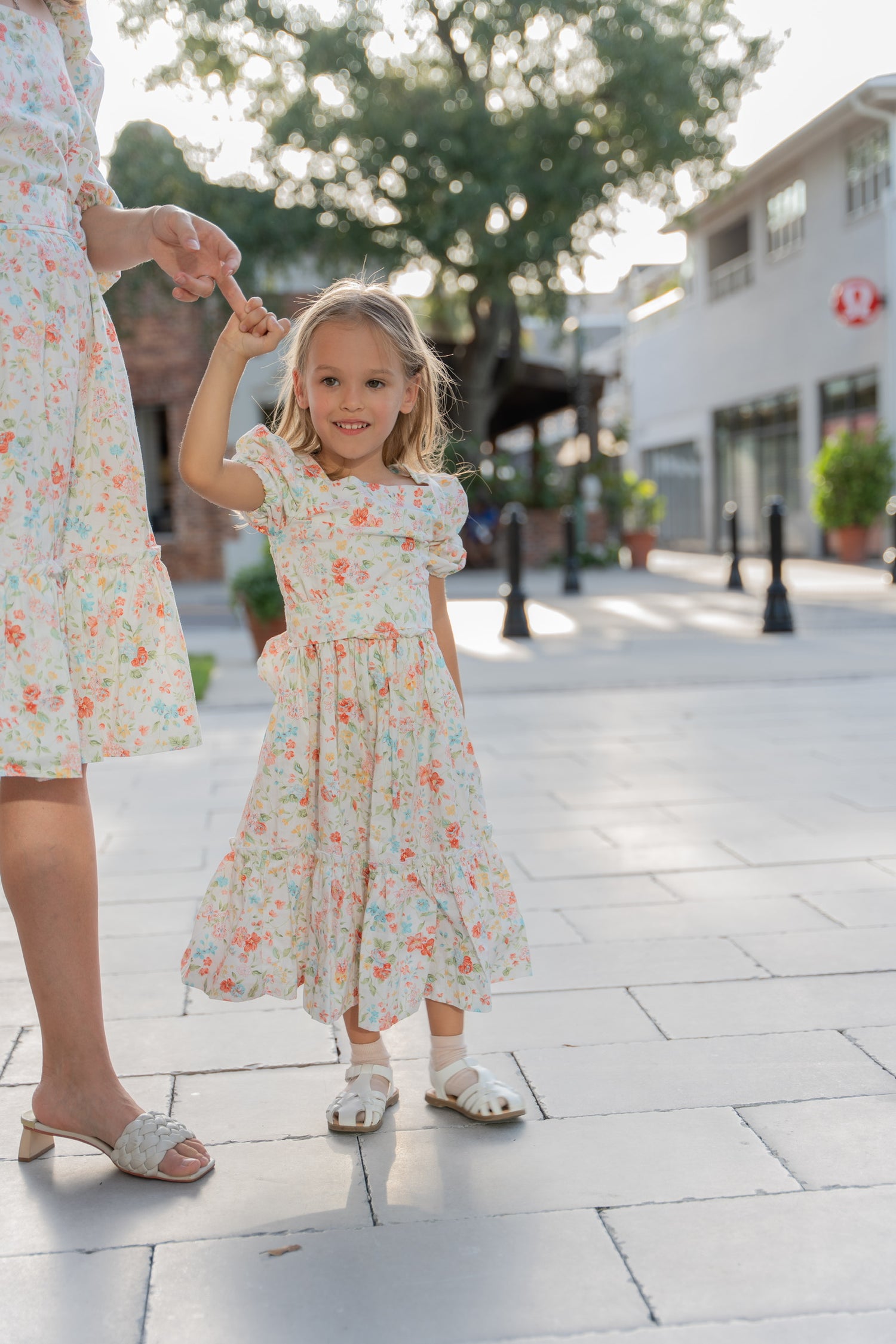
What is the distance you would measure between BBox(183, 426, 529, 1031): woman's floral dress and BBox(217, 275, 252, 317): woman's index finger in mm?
232

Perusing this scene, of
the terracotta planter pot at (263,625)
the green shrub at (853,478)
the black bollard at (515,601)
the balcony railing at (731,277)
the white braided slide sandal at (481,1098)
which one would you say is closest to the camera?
the white braided slide sandal at (481,1098)

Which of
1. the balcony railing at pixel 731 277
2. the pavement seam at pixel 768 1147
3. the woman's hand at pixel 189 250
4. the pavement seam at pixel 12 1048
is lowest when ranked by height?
the pavement seam at pixel 768 1147

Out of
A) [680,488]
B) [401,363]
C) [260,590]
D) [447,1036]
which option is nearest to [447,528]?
[401,363]

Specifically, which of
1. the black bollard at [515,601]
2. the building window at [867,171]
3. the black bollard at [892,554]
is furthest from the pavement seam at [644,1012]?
the building window at [867,171]

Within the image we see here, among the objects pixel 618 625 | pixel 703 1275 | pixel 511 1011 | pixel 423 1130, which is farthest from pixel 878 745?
pixel 618 625

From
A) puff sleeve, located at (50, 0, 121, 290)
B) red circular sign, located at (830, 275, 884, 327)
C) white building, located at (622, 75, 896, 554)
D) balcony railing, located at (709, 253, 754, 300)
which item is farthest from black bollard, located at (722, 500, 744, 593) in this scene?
puff sleeve, located at (50, 0, 121, 290)

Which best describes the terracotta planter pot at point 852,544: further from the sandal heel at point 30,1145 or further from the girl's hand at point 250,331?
the sandal heel at point 30,1145

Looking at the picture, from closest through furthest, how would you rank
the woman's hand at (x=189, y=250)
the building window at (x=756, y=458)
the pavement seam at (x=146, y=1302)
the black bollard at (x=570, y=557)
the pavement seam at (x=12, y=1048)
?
the pavement seam at (x=146, y=1302) < the woman's hand at (x=189, y=250) < the pavement seam at (x=12, y=1048) < the black bollard at (x=570, y=557) < the building window at (x=756, y=458)

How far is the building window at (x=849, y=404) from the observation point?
69.4 ft

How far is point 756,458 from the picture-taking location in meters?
26.5

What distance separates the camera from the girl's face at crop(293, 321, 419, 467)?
7.62 feet

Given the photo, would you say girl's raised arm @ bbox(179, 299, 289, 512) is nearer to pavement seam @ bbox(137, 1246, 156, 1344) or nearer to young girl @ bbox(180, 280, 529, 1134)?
young girl @ bbox(180, 280, 529, 1134)

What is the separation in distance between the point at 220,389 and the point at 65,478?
265 mm

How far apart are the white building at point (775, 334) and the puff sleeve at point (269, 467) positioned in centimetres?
1871
